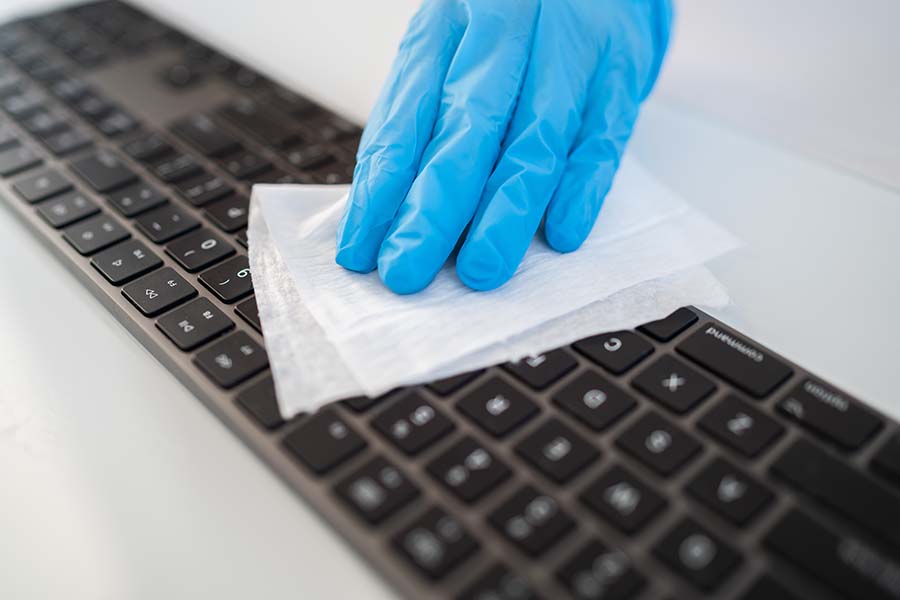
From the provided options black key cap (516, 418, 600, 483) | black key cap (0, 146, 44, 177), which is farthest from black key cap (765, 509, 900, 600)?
black key cap (0, 146, 44, 177)

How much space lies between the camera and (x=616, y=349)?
1.71ft

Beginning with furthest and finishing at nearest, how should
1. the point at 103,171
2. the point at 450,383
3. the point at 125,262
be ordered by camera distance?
1. the point at 103,171
2. the point at 125,262
3. the point at 450,383

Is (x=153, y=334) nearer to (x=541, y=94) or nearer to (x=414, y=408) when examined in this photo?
(x=414, y=408)

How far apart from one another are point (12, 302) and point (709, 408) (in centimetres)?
54

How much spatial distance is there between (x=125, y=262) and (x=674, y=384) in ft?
1.39

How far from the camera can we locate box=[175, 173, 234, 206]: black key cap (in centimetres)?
67

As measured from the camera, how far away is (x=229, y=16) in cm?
103

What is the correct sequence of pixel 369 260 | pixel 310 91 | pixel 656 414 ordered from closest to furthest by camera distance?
1. pixel 656 414
2. pixel 369 260
3. pixel 310 91

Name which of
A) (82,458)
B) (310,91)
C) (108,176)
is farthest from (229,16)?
(82,458)

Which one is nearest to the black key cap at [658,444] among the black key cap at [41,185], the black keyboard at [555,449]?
the black keyboard at [555,449]

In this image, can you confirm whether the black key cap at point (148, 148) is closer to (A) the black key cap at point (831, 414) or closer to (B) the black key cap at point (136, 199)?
(B) the black key cap at point (136, 199)

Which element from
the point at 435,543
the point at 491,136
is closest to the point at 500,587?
the point at 435,543

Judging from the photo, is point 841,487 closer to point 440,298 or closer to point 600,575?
point 600,575

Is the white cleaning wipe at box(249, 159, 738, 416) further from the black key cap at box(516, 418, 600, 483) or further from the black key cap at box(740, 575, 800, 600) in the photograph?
the black key cap at box(740, 575, 800, 600)
